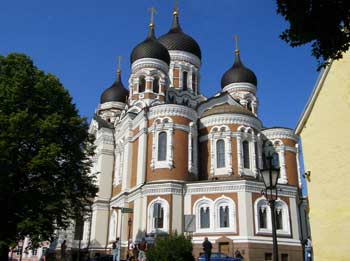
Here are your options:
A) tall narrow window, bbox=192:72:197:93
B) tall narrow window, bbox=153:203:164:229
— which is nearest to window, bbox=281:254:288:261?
tall narrow window, bbox=153:203:164:229

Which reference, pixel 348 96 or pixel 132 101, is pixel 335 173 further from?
pixel 132 101

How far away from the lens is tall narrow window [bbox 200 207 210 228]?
3278 centimetres

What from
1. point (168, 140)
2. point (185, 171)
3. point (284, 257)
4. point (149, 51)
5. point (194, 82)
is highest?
Result: point (149, 51)

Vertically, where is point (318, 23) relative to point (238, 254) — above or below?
above

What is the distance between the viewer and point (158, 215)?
32.2 metres

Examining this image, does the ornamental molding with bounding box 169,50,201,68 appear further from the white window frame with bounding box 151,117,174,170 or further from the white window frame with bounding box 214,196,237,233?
the white window frame with bounding box 214,196,237,233

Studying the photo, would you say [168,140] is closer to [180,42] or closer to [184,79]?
[184,79]

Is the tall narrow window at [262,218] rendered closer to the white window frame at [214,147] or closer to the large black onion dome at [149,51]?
the white window frame at [214,147]

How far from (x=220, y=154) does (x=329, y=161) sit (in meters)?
22.8

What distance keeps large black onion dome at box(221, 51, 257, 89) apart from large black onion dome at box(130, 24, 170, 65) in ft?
36.0

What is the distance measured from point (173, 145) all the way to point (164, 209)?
5.94m

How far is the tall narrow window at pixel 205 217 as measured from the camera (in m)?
32.8

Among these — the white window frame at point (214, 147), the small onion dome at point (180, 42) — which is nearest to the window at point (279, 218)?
the white window frame at point (214, 147)

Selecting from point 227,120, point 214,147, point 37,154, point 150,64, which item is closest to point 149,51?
point 150,64
